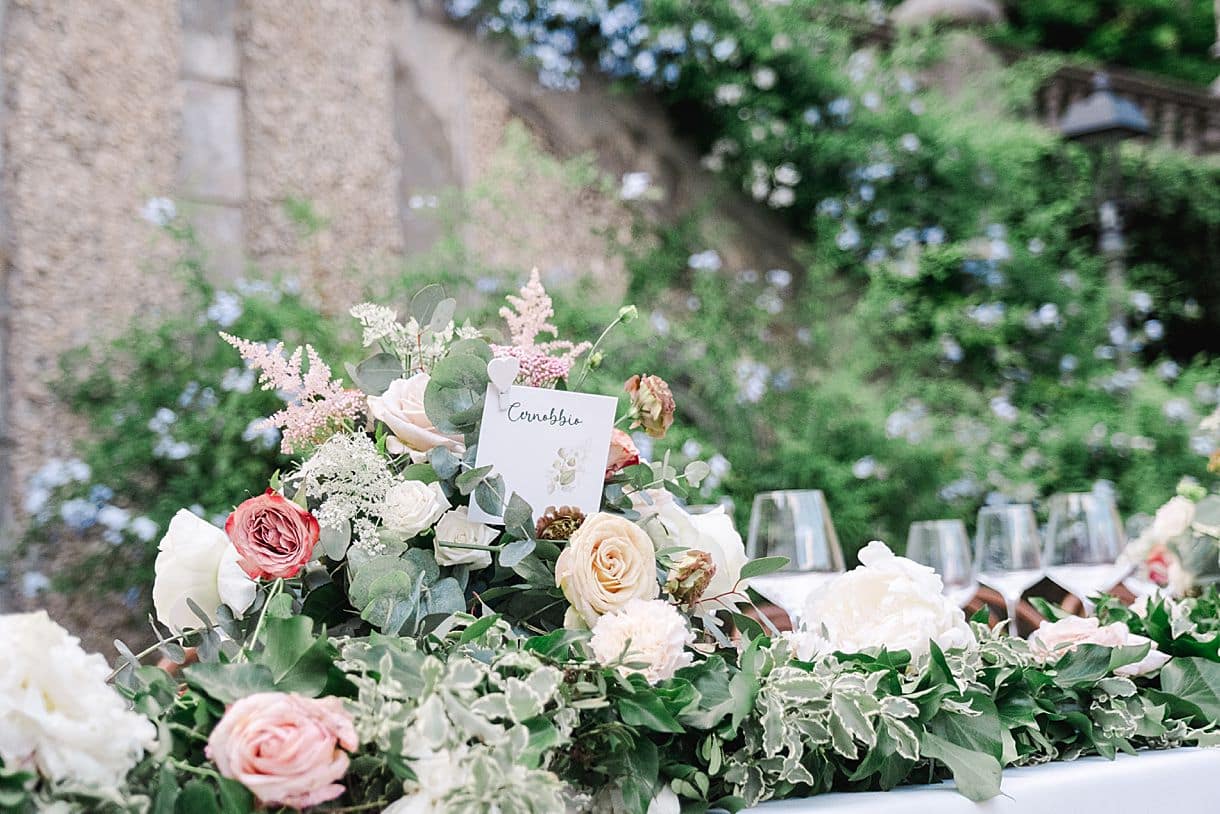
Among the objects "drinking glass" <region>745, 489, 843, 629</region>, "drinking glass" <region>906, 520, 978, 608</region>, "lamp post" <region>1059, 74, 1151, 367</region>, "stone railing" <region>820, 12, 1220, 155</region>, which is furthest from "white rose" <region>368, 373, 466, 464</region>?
"stone railing" <region>820, 12, 1220, 155</region>

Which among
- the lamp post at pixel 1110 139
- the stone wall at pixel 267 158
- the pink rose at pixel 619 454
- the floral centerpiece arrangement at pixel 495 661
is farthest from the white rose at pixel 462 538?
the lamp post at pixel 1110 139

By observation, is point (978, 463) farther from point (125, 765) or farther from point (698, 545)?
point (125, 765)

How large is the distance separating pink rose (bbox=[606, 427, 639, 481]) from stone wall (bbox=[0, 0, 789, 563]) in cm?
223

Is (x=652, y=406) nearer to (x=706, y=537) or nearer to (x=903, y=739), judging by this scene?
(x=706, y=537)

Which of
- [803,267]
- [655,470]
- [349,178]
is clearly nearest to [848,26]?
[803,267]

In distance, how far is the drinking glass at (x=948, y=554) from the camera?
1525 millimetres

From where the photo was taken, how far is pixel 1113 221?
485 centimetres

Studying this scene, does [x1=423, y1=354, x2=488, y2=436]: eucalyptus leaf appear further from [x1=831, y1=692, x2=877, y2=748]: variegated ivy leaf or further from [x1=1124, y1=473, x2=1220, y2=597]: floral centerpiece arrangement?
[x1=1124, y1=473, x2=1220, y2=597]: floral centerpiece arrangement

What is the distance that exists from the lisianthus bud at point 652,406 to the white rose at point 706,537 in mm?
59

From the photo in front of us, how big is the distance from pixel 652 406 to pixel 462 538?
0.18 meters

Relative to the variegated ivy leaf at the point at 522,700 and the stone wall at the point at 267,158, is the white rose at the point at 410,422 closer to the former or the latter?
the variegated ivy leaf at the point at 522,700

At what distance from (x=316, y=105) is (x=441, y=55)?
0.64 meters

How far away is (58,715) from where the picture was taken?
599mm

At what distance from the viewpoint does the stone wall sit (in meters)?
2.87
